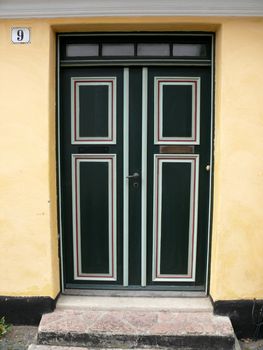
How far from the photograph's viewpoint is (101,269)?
3.89 meters

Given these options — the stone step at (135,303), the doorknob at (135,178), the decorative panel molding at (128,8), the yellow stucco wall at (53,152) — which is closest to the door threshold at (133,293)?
the stone step at (135,303)

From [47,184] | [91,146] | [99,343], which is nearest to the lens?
[99,343]

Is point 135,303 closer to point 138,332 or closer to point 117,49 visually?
point 138,332

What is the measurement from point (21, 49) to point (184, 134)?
5.55ft

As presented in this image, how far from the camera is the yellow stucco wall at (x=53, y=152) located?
3387 millimetres

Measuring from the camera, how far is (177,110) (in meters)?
3.69

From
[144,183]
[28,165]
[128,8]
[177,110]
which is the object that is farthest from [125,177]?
[128,8]

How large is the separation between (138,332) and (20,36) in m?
2.80

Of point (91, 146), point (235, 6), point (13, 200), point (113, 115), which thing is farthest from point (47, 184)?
point (235, 6)

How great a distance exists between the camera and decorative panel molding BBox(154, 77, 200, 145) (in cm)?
367

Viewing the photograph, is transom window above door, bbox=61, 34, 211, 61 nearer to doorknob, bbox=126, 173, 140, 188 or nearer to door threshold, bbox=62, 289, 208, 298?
doorknob, bbox=126, 173, 140, 188

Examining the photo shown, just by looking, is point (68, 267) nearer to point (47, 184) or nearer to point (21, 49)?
point (47, 184)

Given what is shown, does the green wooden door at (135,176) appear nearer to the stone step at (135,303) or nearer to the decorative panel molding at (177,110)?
the decorative panel molding at (177,110)

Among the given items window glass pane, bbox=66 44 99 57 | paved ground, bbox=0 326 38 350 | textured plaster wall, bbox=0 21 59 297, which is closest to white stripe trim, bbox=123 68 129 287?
window glass pane, bbox=66 44 99 57
